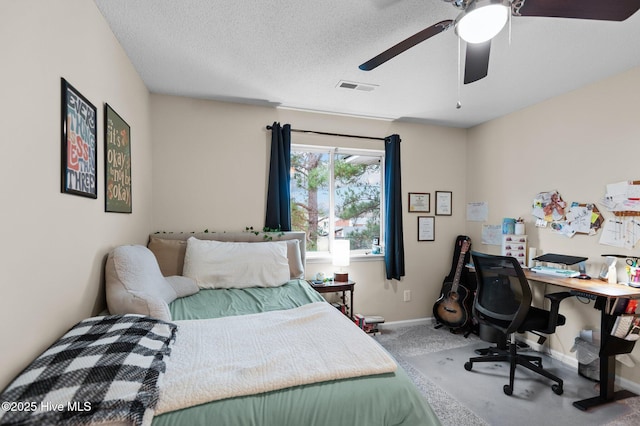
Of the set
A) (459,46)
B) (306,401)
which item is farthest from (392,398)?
(459,46)

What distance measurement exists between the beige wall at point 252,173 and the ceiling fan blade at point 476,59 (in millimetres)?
1775

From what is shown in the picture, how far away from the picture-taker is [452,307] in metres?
3.41

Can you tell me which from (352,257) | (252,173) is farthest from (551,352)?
(252,173)

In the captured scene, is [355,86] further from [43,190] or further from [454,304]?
[454,304]

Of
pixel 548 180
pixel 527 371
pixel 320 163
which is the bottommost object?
pixel 527 371

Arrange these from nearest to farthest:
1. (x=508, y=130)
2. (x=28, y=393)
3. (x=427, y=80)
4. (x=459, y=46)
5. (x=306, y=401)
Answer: (x=28, y=393)
(x=306, y=401)
(x=459, y=46)
(x=427, y=80)
(x=508, y=130)

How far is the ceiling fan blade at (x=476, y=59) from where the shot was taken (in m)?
1.64

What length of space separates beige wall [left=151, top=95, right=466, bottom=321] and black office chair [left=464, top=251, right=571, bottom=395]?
3.77 ft

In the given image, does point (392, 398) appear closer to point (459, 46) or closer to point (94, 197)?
point (94, 197)

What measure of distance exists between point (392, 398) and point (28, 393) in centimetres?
110

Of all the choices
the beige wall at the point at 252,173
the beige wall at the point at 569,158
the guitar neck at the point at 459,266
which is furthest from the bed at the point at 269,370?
the beige wall at the point at 569,158

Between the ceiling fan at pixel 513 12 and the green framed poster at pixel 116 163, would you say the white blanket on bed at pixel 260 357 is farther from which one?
the ceiling fan at pixel 513 12

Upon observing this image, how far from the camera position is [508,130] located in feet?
11.0

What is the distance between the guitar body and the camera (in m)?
3.34
